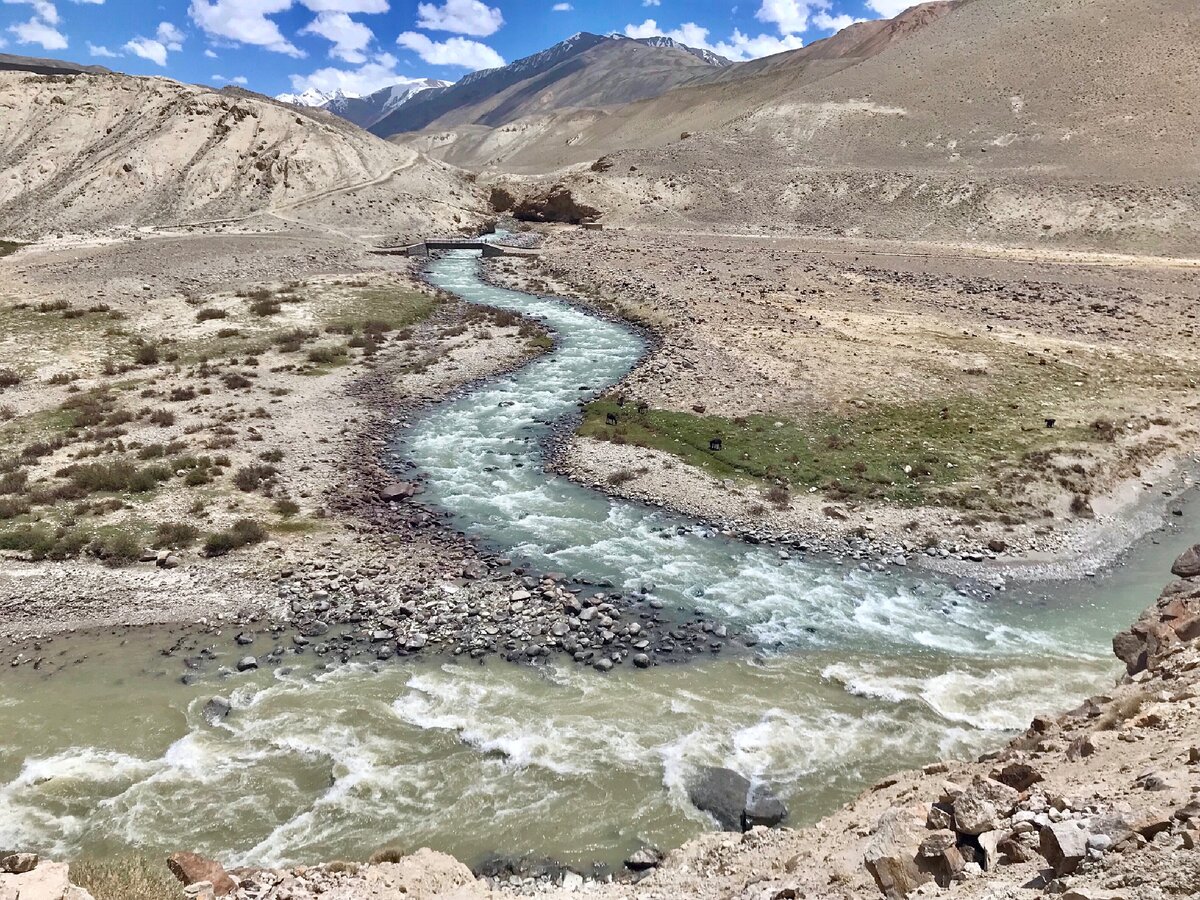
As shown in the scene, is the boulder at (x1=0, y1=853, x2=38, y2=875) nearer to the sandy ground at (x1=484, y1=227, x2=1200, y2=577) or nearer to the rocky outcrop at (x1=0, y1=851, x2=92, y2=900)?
the rocky outcrop at (x1=0, y1=851, x2=92, y2=900)

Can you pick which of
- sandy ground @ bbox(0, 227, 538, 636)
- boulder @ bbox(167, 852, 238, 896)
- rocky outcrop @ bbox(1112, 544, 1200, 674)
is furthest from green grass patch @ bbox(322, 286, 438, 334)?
rocky outcrop @ bbox(1112, 544, 1200, 674)

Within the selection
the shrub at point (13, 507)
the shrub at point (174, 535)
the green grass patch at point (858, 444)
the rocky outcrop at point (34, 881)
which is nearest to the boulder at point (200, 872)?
the rocky outcrop at point (34, 881)

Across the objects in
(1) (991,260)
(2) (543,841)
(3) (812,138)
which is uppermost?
(3) (812,138)

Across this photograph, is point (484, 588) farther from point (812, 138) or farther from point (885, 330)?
point (812, 138)

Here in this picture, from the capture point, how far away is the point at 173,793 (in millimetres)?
11688

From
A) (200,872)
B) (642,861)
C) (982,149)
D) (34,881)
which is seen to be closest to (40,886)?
(34,881)

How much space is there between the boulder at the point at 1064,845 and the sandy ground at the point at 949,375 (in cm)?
1288

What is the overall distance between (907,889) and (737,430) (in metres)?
19.2

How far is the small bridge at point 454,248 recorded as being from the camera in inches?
2416

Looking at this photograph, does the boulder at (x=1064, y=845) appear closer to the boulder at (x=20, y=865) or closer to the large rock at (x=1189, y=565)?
the boulder at (x=20, y=865)

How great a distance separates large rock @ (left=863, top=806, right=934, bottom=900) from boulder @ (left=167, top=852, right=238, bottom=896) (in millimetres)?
7433

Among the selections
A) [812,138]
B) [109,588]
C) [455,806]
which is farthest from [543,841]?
[812,138]

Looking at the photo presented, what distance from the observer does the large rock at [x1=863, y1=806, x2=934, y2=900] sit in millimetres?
7491

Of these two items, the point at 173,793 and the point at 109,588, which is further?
the point at 109,588
